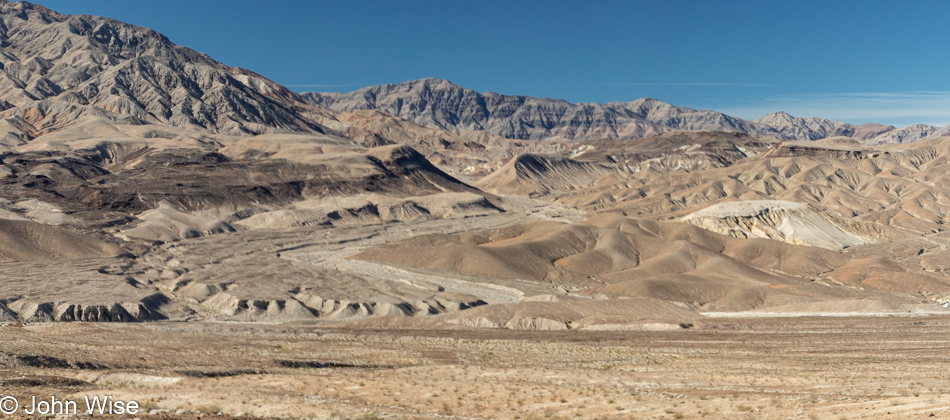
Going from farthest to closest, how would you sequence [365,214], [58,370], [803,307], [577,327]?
[365,214] < [803,307] < [577,327] < [58,370]

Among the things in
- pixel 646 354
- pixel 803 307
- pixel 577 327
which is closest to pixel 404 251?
pixel 577 327

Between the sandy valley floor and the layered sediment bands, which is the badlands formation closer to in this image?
the sandy valley floor

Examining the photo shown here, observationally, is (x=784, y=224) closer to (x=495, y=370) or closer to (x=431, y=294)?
(x=431, y=294)

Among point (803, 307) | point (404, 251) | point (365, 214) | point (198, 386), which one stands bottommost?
point (198, 386)

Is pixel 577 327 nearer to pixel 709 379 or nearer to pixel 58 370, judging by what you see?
pixel 709 379

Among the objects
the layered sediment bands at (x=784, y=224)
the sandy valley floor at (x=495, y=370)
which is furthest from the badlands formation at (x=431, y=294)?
the layered sediment bands at (x=784, y=224)

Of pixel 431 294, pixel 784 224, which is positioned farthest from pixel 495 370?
pixel 784 224

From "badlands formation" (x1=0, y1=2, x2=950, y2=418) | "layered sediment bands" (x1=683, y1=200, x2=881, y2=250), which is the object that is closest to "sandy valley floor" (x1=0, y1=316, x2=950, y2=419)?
"badlands formation" (x1=0, y1=2, x2=950, y2=418)

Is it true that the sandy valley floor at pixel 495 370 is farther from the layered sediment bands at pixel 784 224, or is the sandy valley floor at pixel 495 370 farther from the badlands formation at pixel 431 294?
the layered sediment bands at pixel 784 224
